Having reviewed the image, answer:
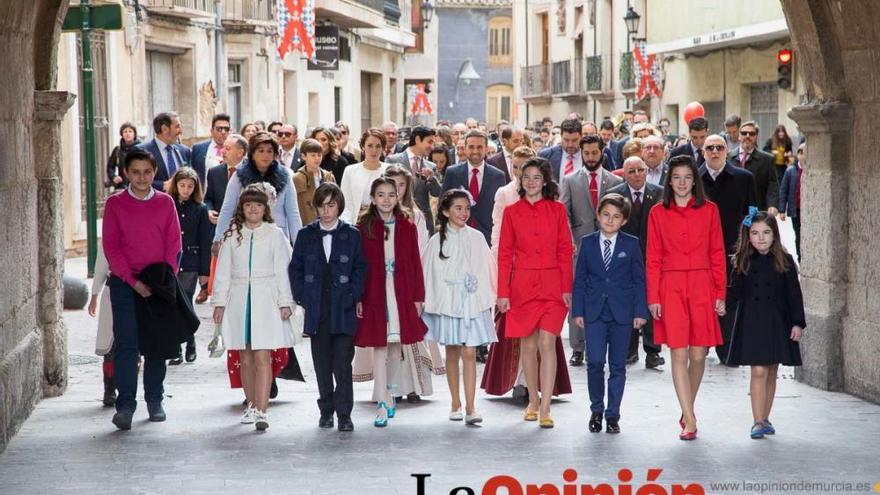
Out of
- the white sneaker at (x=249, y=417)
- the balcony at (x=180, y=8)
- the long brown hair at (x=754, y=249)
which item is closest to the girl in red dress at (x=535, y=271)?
the long brown hair at (x=754, y=249)

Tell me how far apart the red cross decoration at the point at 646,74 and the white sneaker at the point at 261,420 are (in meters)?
28.7

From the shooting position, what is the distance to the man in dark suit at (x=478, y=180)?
473 inches

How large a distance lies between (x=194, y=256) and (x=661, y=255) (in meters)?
4.22

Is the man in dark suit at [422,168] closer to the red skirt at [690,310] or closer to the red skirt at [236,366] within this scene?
the red skirt at [236,366]

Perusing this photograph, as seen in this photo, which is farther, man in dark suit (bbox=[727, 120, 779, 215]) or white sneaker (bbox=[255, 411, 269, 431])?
man in dark suit (bbox=[727, 120, 779, 215])

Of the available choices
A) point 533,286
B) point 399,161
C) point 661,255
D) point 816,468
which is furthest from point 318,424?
point 399,161

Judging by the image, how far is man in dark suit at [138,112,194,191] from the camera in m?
13.2

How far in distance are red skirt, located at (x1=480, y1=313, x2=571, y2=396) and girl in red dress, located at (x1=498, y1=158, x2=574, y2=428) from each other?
21.8 inches

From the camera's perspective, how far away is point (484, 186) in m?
12.1

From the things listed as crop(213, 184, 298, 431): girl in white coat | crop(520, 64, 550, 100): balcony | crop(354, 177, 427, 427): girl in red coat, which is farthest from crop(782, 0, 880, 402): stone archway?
crop(520, 64, 550, 100): balcony

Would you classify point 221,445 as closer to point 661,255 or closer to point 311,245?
point 311,245

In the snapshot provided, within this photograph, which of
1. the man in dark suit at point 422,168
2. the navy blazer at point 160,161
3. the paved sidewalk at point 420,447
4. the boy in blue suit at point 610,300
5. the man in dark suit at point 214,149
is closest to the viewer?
the paved sidewalk at point 420,447

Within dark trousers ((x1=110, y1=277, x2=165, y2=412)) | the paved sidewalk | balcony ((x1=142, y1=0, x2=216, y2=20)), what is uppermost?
balcony ((x1=142, y1=0, x2=216, y2=20))

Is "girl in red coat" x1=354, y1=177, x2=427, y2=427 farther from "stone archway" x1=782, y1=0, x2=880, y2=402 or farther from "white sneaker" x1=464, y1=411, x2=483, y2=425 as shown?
"stone archway" x1=782, y1=0, x2=880, y2=402
